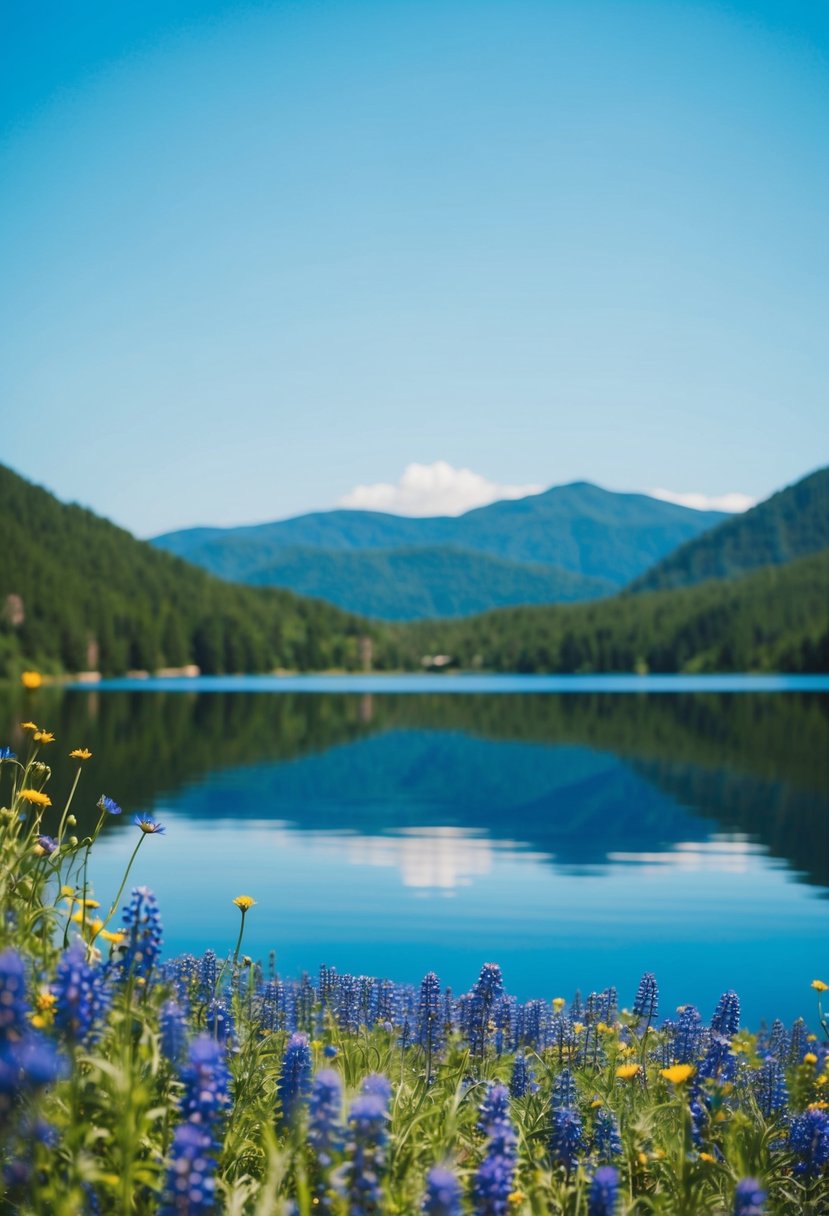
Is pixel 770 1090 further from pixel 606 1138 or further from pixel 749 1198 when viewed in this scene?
pixel 749 1198

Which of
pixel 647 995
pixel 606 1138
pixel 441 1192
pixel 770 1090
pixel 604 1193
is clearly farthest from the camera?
pixel 647 995

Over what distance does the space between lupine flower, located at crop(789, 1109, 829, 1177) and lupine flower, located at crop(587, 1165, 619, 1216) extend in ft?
6.86

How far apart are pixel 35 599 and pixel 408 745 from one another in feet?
380

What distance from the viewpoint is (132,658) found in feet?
573

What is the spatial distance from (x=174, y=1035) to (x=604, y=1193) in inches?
67.6

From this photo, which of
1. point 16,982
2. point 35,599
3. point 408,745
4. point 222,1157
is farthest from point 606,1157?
point 35,599

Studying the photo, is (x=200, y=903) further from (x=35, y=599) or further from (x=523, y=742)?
(x=35, y=599)

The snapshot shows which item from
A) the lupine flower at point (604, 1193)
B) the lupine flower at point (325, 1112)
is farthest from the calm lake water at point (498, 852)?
the lupine flower at point (325, 1112)

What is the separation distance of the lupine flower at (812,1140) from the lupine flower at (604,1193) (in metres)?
2.09

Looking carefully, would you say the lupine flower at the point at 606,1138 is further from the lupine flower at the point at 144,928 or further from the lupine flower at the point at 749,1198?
the lupine flower at the point at 144,928

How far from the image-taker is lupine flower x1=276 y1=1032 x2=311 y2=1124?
571 cm

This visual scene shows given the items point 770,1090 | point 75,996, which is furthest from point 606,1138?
point 75,996

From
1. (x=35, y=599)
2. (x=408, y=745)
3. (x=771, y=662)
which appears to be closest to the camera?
(x=408, y=745)

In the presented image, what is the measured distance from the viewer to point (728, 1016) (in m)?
6.91
